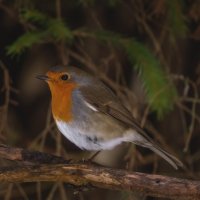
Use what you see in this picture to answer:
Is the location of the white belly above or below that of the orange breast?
below

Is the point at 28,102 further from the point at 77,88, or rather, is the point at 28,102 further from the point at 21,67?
the point at 77,88

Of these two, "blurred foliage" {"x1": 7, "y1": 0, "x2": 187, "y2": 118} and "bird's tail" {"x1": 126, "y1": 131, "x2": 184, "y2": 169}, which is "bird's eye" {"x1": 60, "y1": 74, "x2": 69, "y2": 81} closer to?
"blurred foliage" {"x1": 7, "y1": 0, "x2": 187, "y2": 118}

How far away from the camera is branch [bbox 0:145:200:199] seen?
299 cm

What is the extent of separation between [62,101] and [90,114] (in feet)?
0.71

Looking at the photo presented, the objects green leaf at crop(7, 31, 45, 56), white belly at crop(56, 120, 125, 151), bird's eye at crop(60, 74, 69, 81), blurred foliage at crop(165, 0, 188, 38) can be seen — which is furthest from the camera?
blurred foliage at crop(165, 0, 188, 38)

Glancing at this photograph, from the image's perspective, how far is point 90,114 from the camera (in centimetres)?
389

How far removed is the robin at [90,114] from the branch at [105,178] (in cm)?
51

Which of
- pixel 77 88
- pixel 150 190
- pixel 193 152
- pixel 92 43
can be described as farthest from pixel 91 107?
pixel 193 152

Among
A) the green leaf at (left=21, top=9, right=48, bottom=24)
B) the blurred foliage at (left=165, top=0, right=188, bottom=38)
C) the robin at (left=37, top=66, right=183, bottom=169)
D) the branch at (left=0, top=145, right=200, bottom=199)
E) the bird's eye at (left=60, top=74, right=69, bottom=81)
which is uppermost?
the blurred foliage at (left=165, top=0, right=188, bottom=38)

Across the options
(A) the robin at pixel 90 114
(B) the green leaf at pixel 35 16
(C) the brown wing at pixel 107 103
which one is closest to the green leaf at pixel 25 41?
(B) the green leaf at pixel 35 16

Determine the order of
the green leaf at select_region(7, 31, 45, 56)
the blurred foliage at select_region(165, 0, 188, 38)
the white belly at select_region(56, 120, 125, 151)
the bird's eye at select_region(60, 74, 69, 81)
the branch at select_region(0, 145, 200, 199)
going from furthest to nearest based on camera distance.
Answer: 1. the blurred foliage at select_region(165, 0, 188, 38)
2. the bird's eye at select_region(60, 74, 69, 81)
3. the green leaf at select_region(7, 31, 45, 56)
4. the white belly at select_region(56, 120, 125, 151)
5. the branch at select_region(0, 145, 200, 199)

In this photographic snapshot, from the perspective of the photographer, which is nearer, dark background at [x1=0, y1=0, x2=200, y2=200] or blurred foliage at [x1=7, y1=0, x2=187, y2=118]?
blurred foliage at [x1=7, y1=0, x2=187, y2=118]

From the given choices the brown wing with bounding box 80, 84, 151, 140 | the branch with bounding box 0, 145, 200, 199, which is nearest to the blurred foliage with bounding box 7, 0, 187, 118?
the brown wing with bounding box 80, 84, 151, 140

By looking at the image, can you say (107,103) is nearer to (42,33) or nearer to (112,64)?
(42,33)
